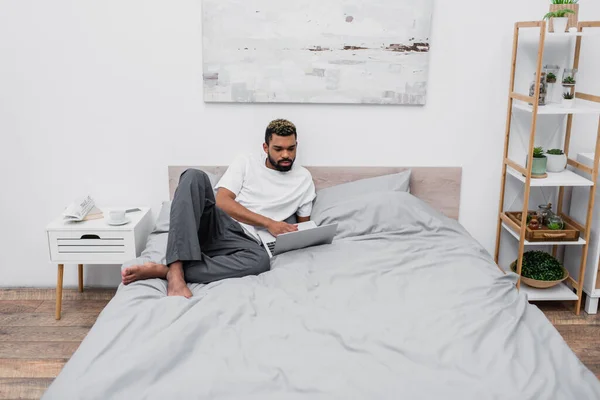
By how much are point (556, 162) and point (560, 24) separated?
2.23ft

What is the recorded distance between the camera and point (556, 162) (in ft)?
10.2

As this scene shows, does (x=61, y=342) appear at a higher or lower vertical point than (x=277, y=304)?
lower

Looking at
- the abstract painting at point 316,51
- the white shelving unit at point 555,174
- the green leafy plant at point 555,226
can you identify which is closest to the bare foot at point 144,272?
the abstract painting at point 316,51

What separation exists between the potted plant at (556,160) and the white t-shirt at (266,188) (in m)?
1.24

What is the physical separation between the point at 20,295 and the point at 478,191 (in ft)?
8.32

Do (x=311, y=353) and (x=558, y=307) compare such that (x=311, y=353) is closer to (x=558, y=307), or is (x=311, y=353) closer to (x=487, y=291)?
(x=487, y=291)

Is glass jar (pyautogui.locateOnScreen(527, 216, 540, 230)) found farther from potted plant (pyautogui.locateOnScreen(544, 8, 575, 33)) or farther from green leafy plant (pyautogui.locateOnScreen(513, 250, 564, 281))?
potted plant (pyautogui.locateOnScreen(544, 8, 575, 33))

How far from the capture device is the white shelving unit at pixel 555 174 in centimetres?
289

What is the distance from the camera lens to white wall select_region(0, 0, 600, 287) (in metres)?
3.04

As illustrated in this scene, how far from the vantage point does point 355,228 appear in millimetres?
2871

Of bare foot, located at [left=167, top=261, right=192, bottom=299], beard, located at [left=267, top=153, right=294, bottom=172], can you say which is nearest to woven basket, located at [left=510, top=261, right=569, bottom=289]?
beard, located at [left=267, top=153, right=294, bottom=172]

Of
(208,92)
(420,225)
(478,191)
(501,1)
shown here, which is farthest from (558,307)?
(208,92)

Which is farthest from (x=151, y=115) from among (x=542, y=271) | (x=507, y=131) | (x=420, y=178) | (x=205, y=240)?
(x=542, y=271)

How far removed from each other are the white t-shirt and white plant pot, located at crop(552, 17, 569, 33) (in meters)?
1.40
